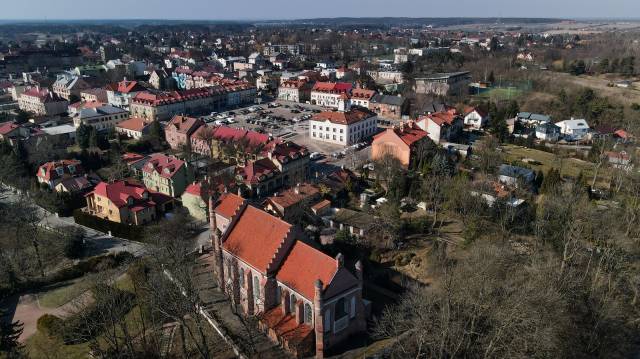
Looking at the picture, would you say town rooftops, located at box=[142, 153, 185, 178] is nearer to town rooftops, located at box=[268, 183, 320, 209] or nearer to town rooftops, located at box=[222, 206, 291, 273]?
town rooftops, located at box=[268, 183, 320, 209]

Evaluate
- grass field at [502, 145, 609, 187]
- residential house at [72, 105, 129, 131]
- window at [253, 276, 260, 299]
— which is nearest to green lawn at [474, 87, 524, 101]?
grass field at [502, 145, 609, 187]

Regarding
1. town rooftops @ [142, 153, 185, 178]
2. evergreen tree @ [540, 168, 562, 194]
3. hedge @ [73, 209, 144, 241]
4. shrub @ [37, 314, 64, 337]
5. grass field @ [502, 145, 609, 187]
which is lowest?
shrub @ [37, 314, 64, 337]

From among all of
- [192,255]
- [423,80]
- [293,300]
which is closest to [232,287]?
[293,300]

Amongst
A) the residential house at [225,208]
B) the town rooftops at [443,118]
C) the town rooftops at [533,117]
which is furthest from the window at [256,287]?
the town rooftops at [533,117]

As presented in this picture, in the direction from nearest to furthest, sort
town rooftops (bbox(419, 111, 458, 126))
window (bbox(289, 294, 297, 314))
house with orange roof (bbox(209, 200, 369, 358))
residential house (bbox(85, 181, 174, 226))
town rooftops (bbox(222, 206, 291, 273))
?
1. house with orange roof (bbox(209, 200, 369, 358))
2. window (bbox(289, 294, 297, 314))
3. town rooftops (bbox(222, 206, 291, 273))
4. residential house (bbox(85, 181, 174, 226))
5. town rooftops (bbox(419, 111, 458, 126))

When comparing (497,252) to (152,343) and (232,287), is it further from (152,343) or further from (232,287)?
(152,343)

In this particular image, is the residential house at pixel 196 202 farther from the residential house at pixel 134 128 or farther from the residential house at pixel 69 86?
the residential house at pixel 69 86
